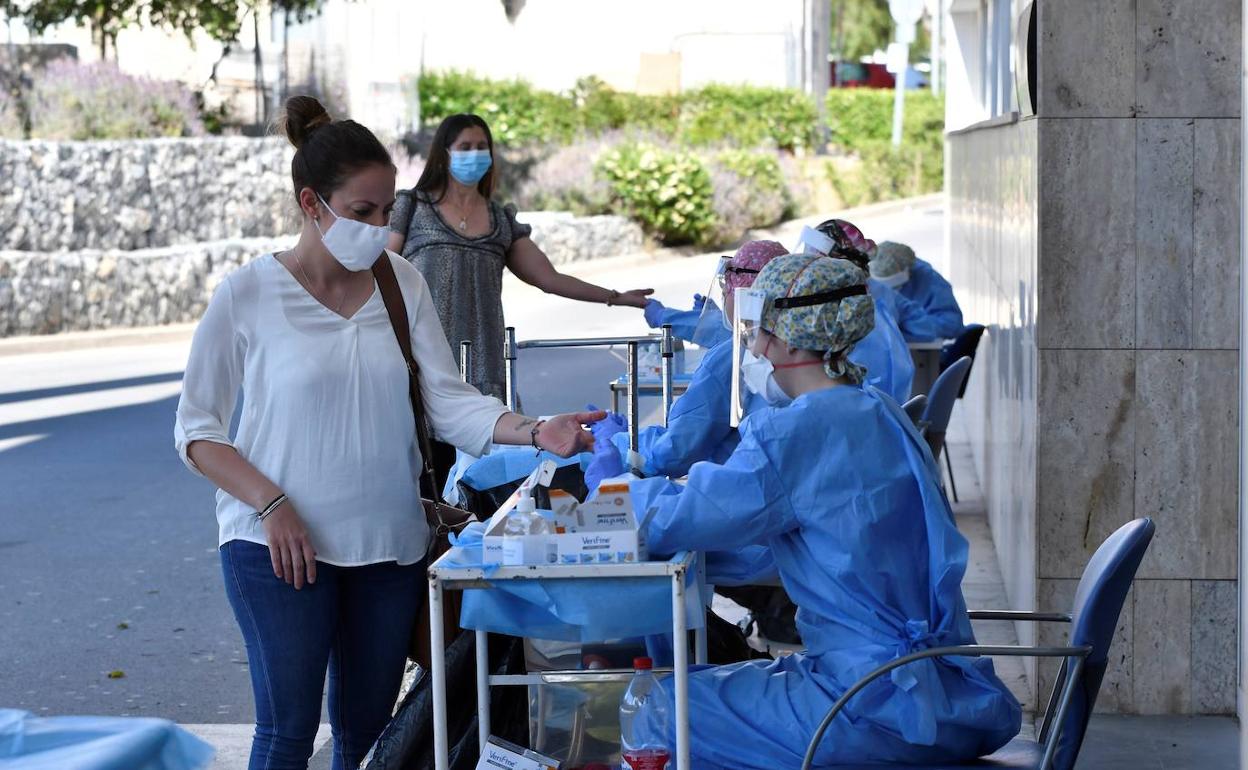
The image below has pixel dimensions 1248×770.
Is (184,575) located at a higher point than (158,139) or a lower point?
lower

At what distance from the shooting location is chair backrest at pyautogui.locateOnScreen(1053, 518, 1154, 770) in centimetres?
315

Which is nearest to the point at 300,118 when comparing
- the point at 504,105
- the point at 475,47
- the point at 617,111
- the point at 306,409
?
the point at 306,409

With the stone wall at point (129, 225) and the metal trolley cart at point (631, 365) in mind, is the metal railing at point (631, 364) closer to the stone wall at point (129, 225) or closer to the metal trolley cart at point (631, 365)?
the metal trolley cart at point (631, 365)

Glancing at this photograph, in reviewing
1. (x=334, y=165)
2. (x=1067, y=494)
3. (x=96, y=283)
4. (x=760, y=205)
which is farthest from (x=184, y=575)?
(x=760, y=205)

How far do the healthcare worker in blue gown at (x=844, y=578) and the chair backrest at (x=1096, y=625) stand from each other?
13cm

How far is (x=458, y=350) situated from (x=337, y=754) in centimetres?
234

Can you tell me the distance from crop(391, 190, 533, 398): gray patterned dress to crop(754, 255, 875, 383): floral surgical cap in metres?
2.40

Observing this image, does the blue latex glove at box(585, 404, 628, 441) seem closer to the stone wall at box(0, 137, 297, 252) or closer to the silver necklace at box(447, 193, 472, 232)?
the silver necklace at box(447, 193, 472, 232)

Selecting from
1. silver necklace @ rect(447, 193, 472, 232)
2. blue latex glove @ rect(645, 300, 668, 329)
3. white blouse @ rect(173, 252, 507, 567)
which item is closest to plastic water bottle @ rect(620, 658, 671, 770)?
white blouse @ rect(173, 252, 507, 567)

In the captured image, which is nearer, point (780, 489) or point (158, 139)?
point (780, 489)

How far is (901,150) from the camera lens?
1328 inches

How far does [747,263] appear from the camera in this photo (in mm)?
5113

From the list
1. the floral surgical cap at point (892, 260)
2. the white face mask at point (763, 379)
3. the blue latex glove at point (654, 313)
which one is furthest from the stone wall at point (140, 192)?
the white face mask at point (763, 379)

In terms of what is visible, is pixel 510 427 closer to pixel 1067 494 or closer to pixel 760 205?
pixel 1067 494
